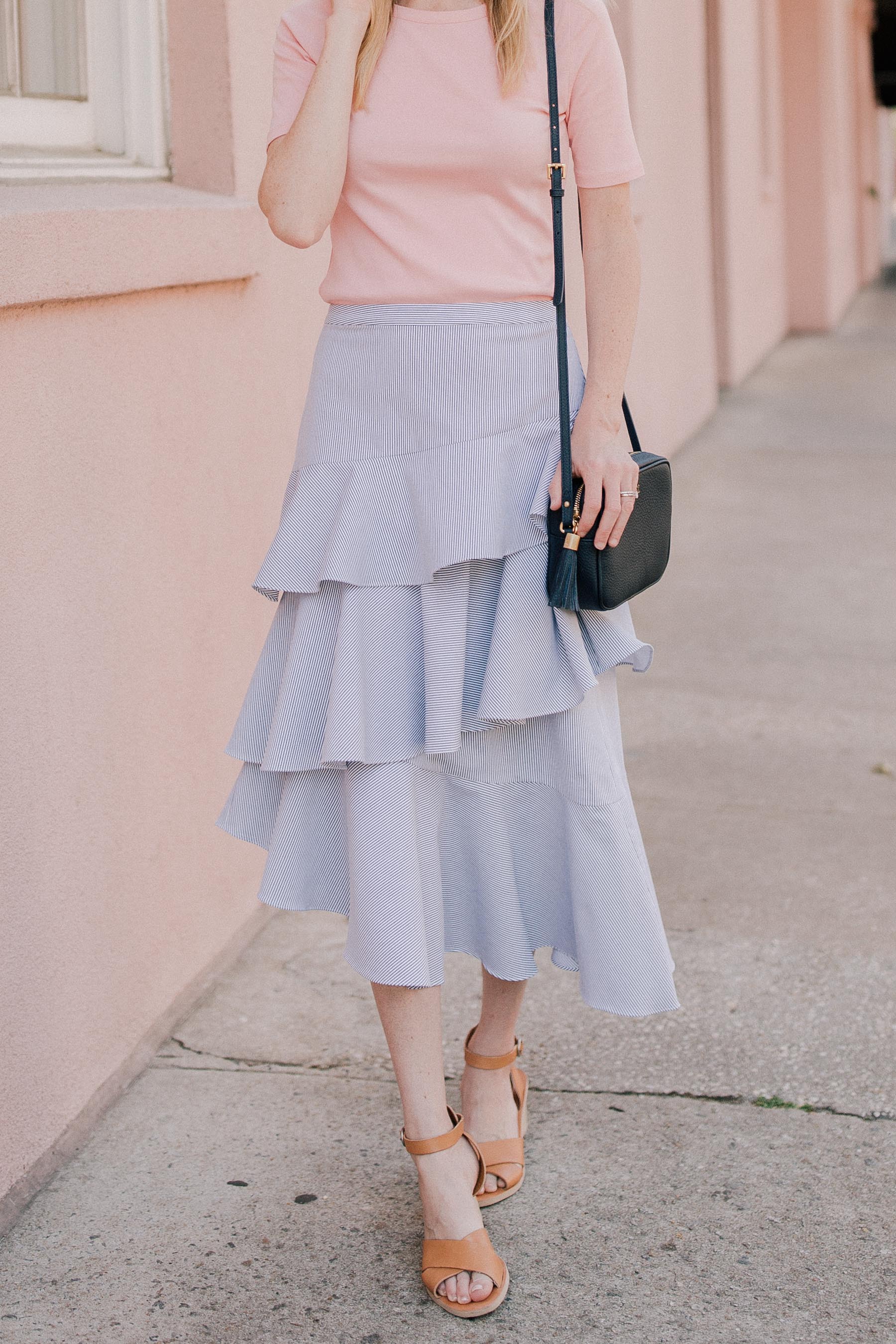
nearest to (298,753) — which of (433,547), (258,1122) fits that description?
(433,547)

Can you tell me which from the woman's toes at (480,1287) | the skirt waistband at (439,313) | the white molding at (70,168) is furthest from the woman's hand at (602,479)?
the white molding at (70,168)

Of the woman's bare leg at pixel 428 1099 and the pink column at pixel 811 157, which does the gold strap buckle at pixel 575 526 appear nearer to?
the woman's bare leg at pixel 428 1099

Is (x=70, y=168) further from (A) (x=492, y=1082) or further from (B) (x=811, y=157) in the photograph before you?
(B) (x=811, y=157)

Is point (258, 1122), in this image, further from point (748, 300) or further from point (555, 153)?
point (748, 300)

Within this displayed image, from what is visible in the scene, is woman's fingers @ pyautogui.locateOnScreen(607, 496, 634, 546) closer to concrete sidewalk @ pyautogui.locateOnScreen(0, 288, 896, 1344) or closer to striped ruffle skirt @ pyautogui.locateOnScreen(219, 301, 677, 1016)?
striped ruffle skirt @ pyautogui.locateOnScreen(219, 301, 677, 1016)

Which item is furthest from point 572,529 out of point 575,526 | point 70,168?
point 70,168

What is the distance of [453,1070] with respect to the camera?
2.69m

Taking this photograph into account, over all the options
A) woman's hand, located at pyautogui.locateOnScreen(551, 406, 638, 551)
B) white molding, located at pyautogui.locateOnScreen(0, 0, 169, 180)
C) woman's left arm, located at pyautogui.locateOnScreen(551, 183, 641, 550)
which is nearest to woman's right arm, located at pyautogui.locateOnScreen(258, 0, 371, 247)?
woman's left arm, located at pyautogui.locateOnScreen(551, 183, 641, 550)

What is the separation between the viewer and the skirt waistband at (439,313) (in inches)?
80.1

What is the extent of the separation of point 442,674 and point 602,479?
1.09 ft

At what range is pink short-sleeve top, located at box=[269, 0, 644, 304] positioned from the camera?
1966mm

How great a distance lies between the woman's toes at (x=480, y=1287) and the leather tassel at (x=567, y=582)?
920 mm

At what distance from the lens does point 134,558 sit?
264 centimetres

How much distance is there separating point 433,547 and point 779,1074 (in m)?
1.22
